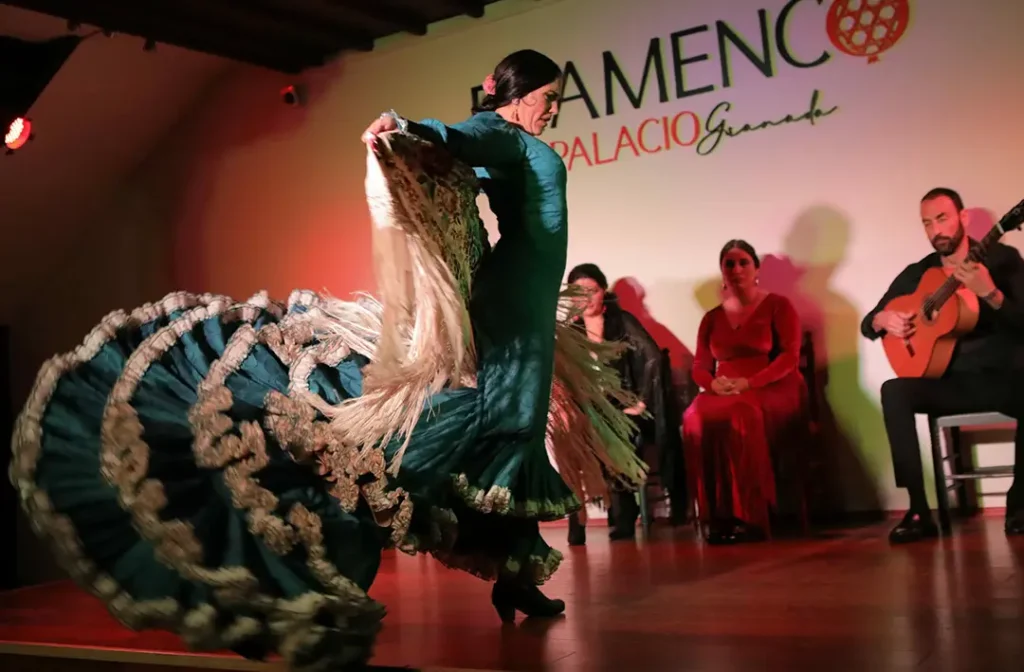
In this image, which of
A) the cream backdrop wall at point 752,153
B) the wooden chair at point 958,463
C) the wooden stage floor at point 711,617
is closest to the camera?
the wooden stage floor at point 711,617

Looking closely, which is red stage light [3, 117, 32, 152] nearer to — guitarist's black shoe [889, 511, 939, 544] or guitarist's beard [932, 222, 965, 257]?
guitarist's beard [932, 222, 965, 257]

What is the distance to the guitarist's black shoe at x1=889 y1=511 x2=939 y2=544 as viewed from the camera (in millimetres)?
2963

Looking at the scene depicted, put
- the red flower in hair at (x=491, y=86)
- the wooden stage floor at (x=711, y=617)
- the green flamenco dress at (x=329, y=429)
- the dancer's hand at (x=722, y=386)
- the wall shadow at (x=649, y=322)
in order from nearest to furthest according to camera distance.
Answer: the green flamenco dress at (x=329, y=429), the wooden stage floor at (x=711, y=617), the red flower in hair at (x=491, y=86), the dancer's hand at (x=722, y=386), the wall shadow at (x=649, y=322)

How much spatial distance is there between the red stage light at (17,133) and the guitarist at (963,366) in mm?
3645

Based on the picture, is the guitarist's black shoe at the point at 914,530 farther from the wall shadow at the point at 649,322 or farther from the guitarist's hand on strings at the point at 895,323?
the wall shadow at the point at 649,322

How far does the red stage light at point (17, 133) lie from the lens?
4312 millimetres

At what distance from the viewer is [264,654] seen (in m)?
1.52

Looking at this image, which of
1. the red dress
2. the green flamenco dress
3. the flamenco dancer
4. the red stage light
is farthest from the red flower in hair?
the red stage light

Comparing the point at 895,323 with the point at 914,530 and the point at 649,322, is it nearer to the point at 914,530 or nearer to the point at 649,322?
the point at 914,530

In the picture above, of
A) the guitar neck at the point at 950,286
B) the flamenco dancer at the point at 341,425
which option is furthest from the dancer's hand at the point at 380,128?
the guitar neck at the point at 950,286

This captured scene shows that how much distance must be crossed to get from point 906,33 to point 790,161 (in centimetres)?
63

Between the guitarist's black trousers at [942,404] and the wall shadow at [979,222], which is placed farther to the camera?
the wall shadow at [979,222]

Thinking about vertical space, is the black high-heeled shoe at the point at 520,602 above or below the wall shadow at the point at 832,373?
below

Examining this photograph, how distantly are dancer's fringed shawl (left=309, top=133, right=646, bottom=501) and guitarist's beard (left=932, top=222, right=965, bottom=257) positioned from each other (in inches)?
77.0
